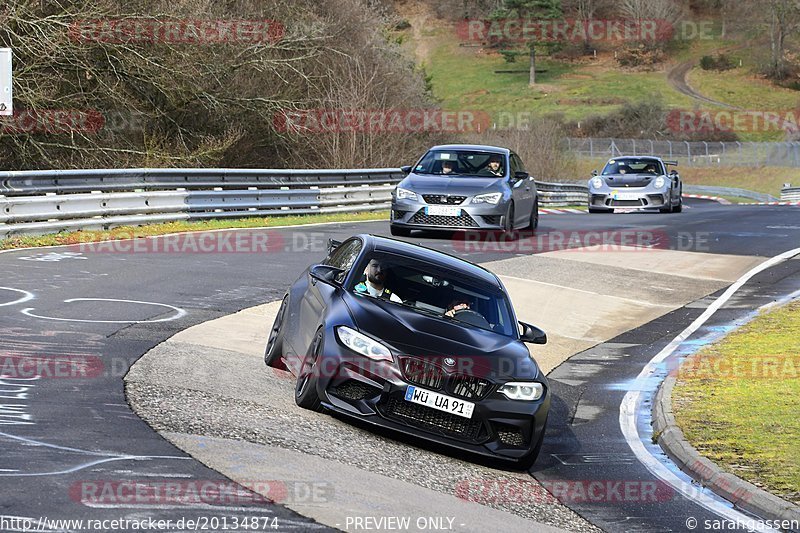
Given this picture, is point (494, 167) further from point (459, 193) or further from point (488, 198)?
point (459, 193)

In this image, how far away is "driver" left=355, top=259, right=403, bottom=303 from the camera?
947cm

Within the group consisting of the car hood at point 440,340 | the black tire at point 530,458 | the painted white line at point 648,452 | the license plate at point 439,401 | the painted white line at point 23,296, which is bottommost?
the painted white line at point 648,452

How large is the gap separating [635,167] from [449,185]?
42.9ft

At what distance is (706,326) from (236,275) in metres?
6.51

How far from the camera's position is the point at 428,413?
832cm

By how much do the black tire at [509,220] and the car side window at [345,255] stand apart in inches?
444

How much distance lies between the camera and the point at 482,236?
24.1 meters

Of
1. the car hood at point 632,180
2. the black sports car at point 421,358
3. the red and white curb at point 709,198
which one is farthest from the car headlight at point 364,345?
the red and white curb at point 709,198

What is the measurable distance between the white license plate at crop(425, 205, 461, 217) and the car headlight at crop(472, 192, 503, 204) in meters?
0.42

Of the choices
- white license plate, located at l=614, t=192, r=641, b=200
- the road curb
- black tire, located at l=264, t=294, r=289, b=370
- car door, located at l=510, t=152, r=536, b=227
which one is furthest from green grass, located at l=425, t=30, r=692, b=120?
the road curb

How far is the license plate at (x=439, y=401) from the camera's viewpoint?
8.29 m

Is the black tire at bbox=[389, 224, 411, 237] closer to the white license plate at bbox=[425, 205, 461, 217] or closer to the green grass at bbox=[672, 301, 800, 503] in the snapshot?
the white license plate at bbox=[425, 205, 461, 217]

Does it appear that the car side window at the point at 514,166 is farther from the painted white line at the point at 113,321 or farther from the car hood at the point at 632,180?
the painted white line at the point at 113,321

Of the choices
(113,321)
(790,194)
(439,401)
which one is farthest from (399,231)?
(790,194)
